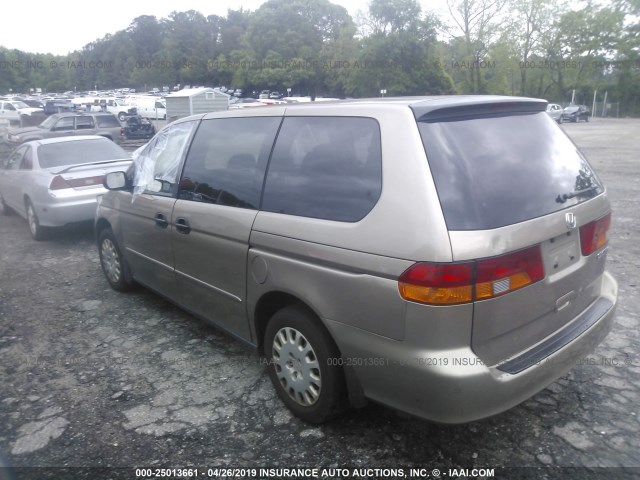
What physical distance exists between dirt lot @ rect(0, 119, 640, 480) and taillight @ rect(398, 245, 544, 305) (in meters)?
0.99

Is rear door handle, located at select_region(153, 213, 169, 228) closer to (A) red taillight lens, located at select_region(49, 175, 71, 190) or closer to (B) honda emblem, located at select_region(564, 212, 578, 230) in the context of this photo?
(B) honda emblem, located at select_region(564, 212, 578, 230)

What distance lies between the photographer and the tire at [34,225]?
7.59 meters

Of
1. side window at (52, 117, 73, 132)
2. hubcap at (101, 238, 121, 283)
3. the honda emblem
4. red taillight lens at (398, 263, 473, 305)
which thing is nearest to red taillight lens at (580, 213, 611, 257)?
the honda emblem

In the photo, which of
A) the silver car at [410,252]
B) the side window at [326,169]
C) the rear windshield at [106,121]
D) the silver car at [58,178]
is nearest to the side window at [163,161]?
the silver car at [410,252]

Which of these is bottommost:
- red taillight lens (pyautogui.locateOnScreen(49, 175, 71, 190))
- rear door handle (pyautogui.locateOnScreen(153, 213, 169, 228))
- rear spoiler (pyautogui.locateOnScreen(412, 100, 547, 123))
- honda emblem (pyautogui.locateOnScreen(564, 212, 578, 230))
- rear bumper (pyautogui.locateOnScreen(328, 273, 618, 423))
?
rear bumper (pyautogui.locateOnScreen(328, 273, 618, 423))

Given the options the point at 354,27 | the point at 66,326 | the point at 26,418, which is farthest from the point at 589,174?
the point at 354,27

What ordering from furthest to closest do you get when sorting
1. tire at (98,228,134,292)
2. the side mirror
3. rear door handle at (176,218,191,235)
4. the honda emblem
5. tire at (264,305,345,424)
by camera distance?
tire at (98,228,134,292) → the side mirror → rear door handle at (176,218,191,235) → tire at (264,305,345,424) → the honda emblem

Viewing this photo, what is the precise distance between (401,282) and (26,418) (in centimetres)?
255

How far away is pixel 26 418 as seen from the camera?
10.5ft

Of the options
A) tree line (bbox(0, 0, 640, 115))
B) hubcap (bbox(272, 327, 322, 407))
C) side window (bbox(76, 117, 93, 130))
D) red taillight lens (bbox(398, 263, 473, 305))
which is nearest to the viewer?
red taillight lens (bbox(398, 263, 473, 305))

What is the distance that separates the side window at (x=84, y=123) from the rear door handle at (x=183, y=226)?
14.4m

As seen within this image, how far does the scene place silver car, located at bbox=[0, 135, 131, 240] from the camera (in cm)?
727

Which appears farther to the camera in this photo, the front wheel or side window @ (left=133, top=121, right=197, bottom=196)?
the front wheel

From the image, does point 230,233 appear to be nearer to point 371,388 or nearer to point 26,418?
point 371,388
